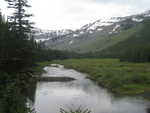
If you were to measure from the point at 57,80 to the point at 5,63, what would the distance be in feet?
68.9

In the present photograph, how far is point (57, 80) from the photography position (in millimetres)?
62969

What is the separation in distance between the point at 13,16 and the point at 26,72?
12603 millimetres

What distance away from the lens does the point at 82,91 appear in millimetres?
47531

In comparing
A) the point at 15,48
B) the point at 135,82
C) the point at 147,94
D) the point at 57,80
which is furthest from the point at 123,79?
the point at 15,48

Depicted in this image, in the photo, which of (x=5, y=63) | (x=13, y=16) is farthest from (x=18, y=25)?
(x=5, y=63)

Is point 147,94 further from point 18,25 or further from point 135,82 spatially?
point 18,25

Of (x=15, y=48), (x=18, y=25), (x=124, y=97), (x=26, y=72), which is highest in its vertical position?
(x=18, y=25)

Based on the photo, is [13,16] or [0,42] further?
[13,16]

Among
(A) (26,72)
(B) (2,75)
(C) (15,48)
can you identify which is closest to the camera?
(B) (2,75)

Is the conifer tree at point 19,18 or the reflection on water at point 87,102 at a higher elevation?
the conifer tree at point 19,18

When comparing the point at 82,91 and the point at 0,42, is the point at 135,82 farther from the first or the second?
the point at 0,42

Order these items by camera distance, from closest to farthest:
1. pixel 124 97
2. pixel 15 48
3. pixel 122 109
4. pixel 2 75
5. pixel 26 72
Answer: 1. pixel 122 109
2. pixel 2 75
3. pixel 124 97
4. pixel 15 48
5. pixel 26 72

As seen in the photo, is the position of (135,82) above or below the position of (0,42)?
below

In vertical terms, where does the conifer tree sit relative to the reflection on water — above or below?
above
